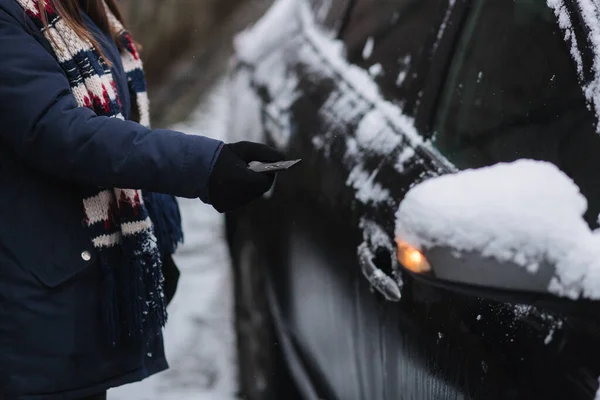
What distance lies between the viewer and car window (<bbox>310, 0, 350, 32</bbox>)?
2.68 metres

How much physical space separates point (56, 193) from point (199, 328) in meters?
1.94

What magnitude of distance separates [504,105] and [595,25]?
314 millimetres

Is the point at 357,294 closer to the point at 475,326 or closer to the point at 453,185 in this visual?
the point at 475,326

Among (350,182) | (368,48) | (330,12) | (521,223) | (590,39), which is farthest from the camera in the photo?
(330,12)

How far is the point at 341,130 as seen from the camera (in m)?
2.16

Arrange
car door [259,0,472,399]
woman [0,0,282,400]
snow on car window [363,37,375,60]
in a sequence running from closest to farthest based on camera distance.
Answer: woman [0,0,282,400] < car door [259,0,472,399] < snow on car window [363,37,375,60]

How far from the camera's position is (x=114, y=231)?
174 centimetres

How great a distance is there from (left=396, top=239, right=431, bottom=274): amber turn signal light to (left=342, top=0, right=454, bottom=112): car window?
2.41ft

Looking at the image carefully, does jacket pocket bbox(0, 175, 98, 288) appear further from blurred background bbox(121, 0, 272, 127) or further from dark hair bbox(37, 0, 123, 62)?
blurred background bbox(121, 0, 272, 127)

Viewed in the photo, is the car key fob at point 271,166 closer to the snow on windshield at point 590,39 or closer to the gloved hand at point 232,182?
the gloved hand at point 232,182

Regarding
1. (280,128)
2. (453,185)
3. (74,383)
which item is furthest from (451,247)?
(280,128)

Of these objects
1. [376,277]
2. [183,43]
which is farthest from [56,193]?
[183,43]

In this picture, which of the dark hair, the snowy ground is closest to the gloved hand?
the dark hair

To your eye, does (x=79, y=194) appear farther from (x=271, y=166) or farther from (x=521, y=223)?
(x=521, y=223)
